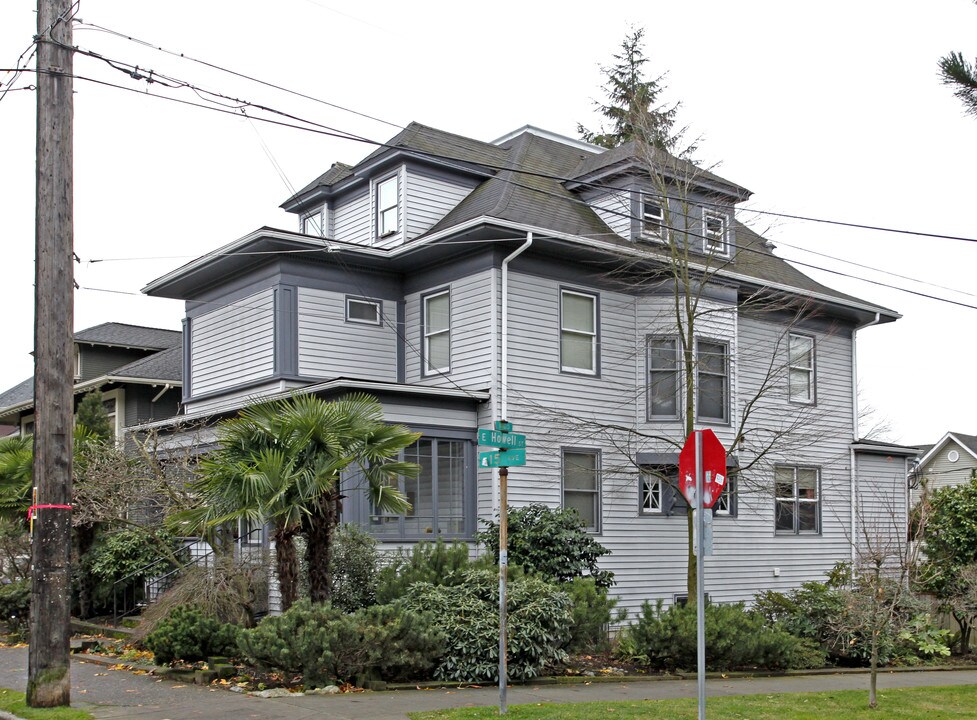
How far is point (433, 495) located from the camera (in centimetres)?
1970

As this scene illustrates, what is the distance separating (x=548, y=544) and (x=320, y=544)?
499 cm

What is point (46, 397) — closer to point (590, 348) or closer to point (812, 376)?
point (590, 348)

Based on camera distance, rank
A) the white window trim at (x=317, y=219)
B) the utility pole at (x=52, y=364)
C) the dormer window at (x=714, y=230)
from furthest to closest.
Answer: the white window trim at (x=317, y=219), the dormer window at (x=714, y=230), the utility pole at (x=52, y=364)

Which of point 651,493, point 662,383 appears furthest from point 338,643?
point 662,383

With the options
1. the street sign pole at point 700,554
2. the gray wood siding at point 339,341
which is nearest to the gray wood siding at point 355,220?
the gray wood siding at point 339,341

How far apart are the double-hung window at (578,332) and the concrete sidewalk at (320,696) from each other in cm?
768

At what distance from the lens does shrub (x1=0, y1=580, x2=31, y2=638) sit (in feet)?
62.8

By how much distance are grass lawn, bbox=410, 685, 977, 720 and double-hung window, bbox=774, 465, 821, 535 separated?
33.1 feet

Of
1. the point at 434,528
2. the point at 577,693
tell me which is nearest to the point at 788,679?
the point at 577,693

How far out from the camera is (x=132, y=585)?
20469 millimetres

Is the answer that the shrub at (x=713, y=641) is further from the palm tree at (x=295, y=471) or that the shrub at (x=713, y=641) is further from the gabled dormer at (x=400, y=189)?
the gabled dormer at (x=400, y=189)

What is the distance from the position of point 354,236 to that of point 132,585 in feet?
29.5

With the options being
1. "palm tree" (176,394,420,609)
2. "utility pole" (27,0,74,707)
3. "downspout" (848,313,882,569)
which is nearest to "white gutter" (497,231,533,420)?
"palm tree" (176,394,420,609)

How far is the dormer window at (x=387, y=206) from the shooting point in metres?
23.4
